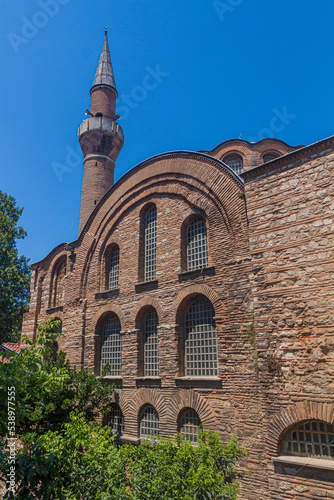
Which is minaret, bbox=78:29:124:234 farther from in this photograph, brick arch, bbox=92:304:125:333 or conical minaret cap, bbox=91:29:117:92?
brick arch, bbox=92:304:125:333

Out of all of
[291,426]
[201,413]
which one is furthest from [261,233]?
[201,413]

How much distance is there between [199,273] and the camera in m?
9.18

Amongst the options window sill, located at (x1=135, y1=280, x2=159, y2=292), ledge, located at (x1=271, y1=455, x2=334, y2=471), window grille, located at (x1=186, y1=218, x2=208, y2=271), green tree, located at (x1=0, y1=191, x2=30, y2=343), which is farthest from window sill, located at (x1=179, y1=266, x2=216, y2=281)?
green tree, located at (x1=0, y1=191, x2=30, y2=343)

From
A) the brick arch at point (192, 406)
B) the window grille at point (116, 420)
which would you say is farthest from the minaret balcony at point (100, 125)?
the brick arch at point (192, 406)

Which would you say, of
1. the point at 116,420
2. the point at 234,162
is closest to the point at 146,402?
the point at 116,420

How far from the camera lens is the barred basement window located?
231 inches

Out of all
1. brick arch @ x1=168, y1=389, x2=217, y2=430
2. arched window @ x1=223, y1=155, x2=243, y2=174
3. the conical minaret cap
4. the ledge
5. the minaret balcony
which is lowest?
the ledge

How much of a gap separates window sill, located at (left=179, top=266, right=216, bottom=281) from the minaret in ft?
29.1

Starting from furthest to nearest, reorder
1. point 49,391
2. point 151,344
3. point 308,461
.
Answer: point 151,344 → point 308,461 → point 49,391

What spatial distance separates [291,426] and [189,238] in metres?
5.41

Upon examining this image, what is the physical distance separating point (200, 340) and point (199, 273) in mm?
1668

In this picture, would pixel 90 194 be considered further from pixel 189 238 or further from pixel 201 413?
pixel 201 413

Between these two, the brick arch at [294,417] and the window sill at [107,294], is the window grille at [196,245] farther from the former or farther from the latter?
the brick arch at [294,417]

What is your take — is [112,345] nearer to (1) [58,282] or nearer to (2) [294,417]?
(1) [58,282]
